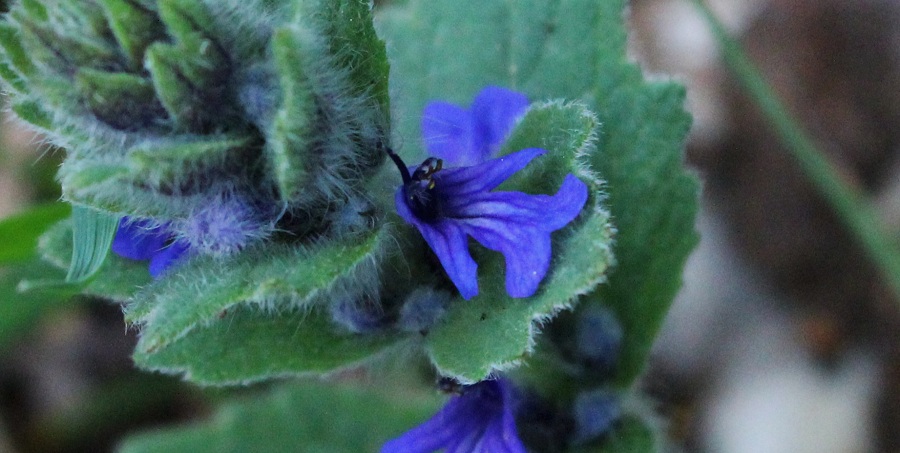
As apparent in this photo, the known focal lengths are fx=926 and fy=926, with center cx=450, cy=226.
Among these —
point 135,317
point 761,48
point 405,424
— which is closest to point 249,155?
point 135,317

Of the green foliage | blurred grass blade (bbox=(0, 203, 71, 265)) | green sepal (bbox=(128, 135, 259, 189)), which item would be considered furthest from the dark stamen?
blurred grass blade (bbox=(0, 203, 71, 265))

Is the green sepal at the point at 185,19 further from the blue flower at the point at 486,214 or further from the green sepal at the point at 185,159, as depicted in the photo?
the blue flower at the point at 486,214

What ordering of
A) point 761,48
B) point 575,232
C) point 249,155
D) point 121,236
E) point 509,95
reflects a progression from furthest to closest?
1. point 761,48
2. point 509,95
3. point 121,236
4. point 575,232
5. point 249,155

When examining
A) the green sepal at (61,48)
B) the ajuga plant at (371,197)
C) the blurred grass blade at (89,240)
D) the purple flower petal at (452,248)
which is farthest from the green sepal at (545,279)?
the green sepal at (61,48)

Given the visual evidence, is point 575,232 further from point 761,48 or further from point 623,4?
point 761,48

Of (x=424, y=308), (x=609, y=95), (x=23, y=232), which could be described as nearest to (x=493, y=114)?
(x=609, y=95)

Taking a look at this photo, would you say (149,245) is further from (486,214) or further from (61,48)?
(486,214)
